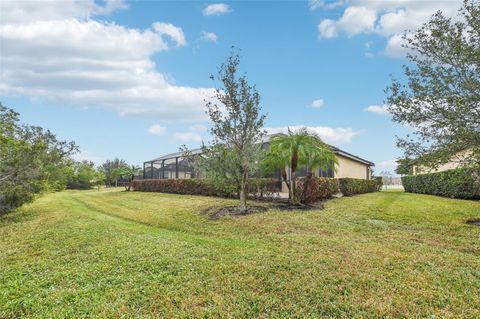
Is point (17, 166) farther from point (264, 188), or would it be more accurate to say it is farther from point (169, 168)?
point (169, 168)

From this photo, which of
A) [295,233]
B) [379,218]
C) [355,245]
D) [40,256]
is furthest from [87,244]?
[379,218]

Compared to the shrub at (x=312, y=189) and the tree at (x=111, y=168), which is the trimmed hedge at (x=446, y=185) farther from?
the tree at (x=111, y=168)

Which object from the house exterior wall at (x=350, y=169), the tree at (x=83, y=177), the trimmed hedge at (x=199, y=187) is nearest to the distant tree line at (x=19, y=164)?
the trimmed hedge at (x=199, y=187)

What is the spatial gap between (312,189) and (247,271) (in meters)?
9.58

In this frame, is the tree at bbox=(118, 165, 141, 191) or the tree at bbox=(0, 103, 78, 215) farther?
the tree at bbox=(118, 165, 141, 191)

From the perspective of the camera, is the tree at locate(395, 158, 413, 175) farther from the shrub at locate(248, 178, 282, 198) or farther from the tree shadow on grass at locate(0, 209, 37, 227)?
the tree shadow on grass at locate(0, 209, 37, 227)

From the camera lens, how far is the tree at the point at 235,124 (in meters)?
12.5

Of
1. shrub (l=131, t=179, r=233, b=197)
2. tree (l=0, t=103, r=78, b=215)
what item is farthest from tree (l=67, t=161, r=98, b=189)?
tree (l=0, t=103, r=78, b=215)

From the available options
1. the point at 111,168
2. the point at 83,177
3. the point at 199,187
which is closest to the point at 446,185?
the point at 199,187

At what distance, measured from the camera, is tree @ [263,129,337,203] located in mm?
13562

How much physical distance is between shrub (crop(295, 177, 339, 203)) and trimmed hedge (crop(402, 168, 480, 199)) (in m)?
4.81

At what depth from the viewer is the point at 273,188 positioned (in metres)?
16.7

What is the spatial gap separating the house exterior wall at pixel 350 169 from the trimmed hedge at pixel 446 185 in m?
3.80

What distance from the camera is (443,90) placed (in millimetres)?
9711
